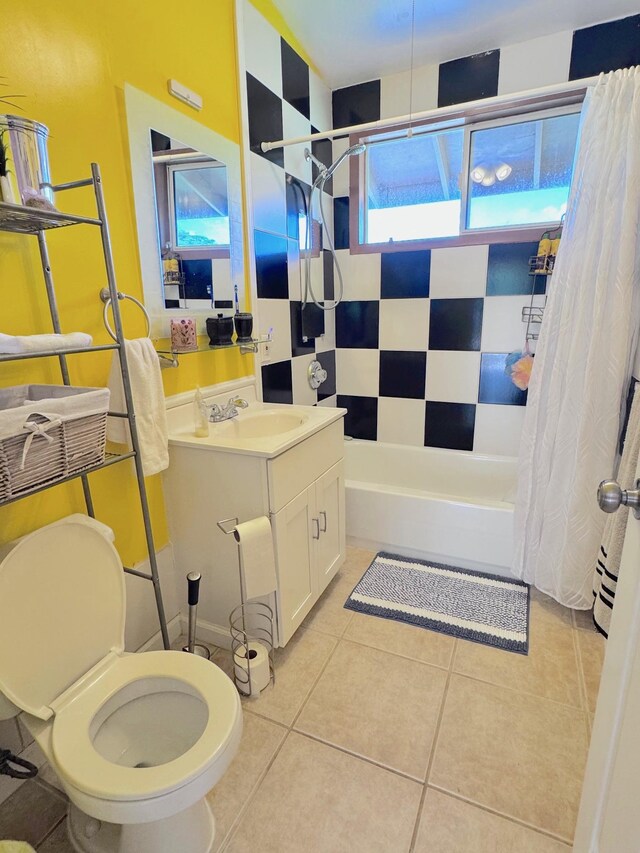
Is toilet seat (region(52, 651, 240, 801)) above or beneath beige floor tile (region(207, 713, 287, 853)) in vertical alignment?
above

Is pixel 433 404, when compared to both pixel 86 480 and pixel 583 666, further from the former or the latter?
pixel 86 480

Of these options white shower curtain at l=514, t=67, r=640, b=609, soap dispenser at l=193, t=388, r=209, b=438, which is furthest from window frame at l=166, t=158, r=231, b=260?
white shower curtain at l=514, t=67, r=640, b=609

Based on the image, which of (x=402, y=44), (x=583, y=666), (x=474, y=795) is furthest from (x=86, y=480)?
(x=402, y=44)

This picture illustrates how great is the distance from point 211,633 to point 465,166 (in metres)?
2.70

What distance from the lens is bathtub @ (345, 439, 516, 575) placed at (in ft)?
6.71

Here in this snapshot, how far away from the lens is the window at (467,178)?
2297mm

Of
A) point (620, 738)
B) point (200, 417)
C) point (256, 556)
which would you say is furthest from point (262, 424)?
point (620, 738)

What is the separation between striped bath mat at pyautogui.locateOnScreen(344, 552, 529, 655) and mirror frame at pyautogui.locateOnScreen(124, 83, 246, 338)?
4.60 feet

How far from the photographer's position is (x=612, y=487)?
2.20ft

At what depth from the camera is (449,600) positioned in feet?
6.28

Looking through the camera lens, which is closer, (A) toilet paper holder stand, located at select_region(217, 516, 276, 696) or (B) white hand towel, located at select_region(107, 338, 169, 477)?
(B) white hand towel, located at select_region(107, 338, 169, 477)

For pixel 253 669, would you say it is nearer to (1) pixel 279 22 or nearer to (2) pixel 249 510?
(2) pixel 249 510

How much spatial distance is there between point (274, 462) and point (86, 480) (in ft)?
1.81

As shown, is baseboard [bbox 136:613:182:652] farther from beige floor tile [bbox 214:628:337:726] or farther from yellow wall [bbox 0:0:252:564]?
yellow wall [bbox 0:0:252:564]
